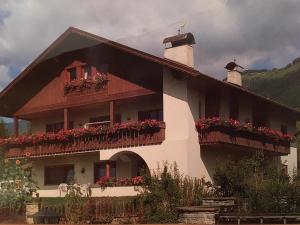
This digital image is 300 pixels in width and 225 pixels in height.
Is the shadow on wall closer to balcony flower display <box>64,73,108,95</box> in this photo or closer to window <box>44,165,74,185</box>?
balcony flower display <box>64,73,108,95</box>

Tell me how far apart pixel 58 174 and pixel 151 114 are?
741 cm

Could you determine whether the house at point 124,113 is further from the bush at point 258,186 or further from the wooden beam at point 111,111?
the bush at point 258,186

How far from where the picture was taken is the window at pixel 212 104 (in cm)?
2711

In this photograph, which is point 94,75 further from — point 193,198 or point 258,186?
point 258,186

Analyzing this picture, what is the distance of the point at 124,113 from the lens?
29.0 metres

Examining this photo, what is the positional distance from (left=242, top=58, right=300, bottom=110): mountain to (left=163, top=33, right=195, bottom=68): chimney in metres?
55.1

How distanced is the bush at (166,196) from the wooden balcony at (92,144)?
3885 mm

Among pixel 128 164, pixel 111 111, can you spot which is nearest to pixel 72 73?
pixel 111 111

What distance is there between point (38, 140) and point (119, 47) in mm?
7353

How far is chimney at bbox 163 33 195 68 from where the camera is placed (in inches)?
1077

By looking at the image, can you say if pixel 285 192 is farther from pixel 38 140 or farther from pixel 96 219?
pixel 38 140

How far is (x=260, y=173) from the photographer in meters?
20.2

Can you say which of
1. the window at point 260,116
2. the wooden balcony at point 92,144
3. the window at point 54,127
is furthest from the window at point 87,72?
the window at point 260,116

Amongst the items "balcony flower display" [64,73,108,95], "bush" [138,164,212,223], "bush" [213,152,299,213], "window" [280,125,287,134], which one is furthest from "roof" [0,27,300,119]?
"bush" [138,164,212,223]
